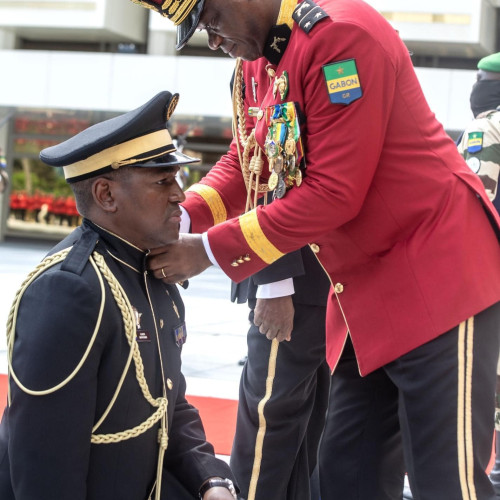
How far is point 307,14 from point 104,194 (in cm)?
69

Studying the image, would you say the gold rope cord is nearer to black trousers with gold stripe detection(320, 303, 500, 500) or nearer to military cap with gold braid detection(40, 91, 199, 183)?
military cap with gold braid detection(40, 91, 199, 183)

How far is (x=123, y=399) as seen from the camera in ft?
6.40

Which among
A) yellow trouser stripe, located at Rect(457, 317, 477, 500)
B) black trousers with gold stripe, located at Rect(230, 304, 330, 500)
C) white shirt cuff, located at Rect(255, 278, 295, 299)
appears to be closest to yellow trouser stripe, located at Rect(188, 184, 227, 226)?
white shirt cuff, located at Rect(255, 278, 295, 299)

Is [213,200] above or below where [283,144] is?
below

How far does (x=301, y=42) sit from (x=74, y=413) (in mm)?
1081

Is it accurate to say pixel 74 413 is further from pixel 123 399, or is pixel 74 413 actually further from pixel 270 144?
pixel 270 144

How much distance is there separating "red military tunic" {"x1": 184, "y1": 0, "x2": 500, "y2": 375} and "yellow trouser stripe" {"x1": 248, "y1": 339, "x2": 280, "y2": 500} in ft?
2.43

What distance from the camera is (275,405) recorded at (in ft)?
9.84

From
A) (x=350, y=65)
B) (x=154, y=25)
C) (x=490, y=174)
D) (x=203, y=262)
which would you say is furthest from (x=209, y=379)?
(x=154, y=25)

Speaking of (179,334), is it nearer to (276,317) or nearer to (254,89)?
(276,317)

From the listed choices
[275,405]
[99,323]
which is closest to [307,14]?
[99,323]

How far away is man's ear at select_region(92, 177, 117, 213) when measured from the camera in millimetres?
2078

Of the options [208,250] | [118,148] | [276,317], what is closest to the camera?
[118,148]

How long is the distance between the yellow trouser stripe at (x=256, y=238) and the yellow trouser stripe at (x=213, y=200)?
21.2 inches
